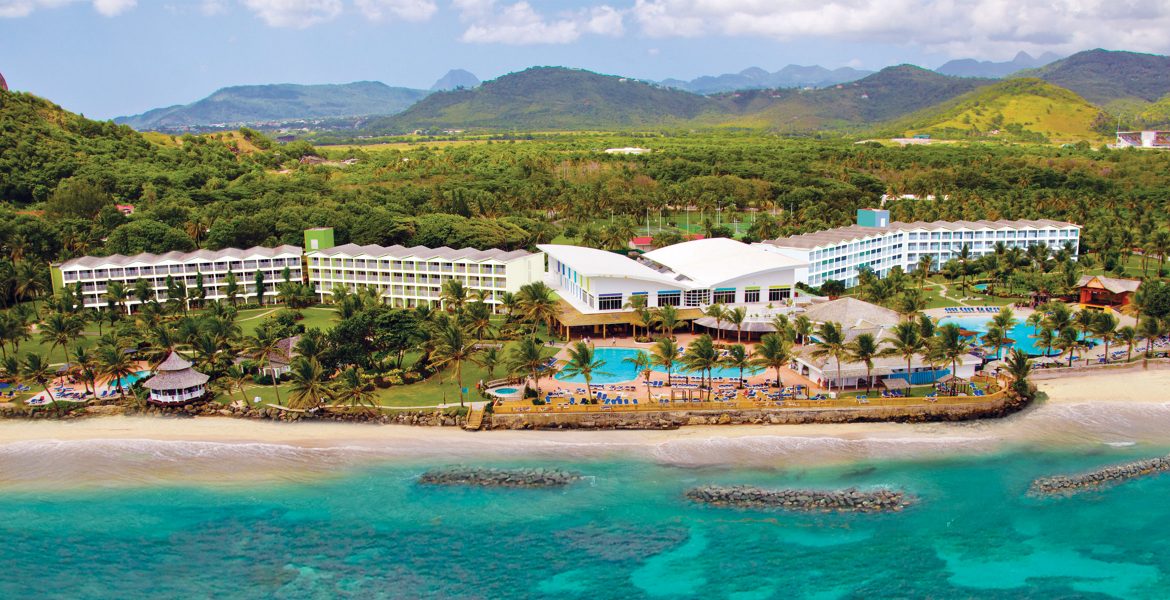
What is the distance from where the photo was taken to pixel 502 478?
1496 inches

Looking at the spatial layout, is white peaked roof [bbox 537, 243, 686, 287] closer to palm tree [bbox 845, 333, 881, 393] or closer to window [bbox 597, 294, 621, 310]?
window [bbox 597, 294, 621, 310]

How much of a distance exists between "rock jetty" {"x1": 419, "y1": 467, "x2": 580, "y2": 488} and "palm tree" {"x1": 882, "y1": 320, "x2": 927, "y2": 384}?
18.1 meters

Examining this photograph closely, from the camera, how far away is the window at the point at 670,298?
200ft

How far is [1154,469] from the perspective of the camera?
126 feet

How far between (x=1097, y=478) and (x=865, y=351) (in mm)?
11452

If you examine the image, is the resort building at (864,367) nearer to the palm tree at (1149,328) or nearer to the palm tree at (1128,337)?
the palm tree at (1128,337)

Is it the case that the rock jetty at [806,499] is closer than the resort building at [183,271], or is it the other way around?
the rock jetty at [806,499]

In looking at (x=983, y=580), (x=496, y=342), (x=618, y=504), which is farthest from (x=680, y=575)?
(x=496, y=342)

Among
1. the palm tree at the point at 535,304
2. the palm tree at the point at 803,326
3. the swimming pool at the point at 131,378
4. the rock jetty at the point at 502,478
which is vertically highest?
the palm tree at the point at 535,304

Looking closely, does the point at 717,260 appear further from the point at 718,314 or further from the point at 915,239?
the point at 915,239

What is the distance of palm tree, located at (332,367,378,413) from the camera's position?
4344 centimetres

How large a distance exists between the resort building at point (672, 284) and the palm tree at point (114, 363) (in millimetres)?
25413

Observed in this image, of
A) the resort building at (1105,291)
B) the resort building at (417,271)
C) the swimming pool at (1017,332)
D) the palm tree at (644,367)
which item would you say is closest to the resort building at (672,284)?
the resort building at (417,271)

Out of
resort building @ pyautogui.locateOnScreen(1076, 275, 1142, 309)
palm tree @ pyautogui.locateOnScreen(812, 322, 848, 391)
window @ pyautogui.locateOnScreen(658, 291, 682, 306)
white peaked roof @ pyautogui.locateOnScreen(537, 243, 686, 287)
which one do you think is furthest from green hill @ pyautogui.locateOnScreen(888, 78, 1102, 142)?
palm tree @ pyautogui.locateOnScreen(812, 322, 848, 391)
